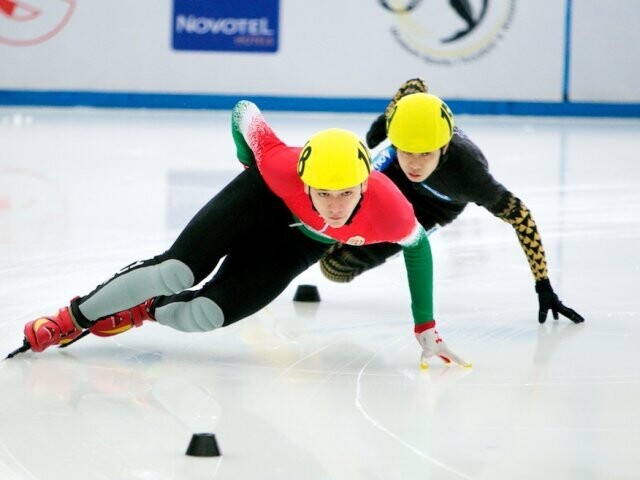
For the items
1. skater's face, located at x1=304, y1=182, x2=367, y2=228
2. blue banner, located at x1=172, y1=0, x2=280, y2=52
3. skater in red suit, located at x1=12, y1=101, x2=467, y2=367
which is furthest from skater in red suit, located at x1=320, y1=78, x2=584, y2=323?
blue banner, located at x1=172, y1=0, x2=280, y2=52

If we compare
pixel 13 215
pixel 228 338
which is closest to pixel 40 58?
pixel 13 215

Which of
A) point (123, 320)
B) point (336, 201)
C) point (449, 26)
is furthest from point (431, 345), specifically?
point (449, 26)

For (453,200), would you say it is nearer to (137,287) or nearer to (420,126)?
(420,126)

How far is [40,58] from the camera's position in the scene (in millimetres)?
12680

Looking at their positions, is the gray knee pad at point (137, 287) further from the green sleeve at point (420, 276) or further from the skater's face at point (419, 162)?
the skater's face at point (419, 162)

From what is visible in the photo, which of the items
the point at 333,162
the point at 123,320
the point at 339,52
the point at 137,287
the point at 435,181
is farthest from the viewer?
the point at 339,52

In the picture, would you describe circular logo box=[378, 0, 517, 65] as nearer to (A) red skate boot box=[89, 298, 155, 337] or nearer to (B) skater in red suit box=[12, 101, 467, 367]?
(B) skater in red suit box=[12, 101, 467, 367]

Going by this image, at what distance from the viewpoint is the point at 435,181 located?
4.42m

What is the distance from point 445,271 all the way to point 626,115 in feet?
28.5

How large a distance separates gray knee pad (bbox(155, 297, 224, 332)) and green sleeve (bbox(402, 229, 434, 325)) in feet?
1.90

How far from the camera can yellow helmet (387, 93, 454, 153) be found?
4.05 metres

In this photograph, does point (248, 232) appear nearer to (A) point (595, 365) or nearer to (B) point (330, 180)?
(B) point (330, 180)

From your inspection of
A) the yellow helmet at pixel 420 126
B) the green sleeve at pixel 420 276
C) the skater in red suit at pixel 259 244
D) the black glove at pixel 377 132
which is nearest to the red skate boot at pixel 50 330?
the skater in red suit at pixel 259 244

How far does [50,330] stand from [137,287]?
32 cm
